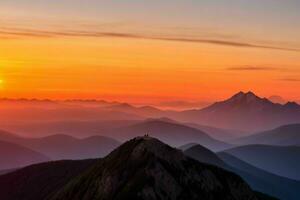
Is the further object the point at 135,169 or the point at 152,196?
the point at 135,169

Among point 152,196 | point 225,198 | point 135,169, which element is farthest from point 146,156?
point 225,198

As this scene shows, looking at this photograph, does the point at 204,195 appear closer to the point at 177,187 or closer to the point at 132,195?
the point at 177,187

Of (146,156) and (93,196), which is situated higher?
(146,156)

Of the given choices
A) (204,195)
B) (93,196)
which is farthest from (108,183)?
(204,195)

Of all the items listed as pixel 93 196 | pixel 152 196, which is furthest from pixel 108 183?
pixel 152 196

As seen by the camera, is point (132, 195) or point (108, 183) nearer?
point (132, 195)

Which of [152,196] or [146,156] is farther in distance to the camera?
[146,156]

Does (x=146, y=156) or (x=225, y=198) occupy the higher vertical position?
(x=146, y=156)

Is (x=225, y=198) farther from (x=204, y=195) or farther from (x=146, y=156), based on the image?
(x=146, y=156)
